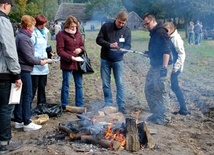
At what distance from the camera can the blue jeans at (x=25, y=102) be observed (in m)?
5.15

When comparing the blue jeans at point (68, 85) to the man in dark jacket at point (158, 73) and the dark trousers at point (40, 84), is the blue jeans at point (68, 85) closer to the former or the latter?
the dark trousers at point (40, 84)

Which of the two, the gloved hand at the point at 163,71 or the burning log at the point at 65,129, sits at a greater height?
the gloved hand at the point at 163,71

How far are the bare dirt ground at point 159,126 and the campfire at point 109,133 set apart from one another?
103mm

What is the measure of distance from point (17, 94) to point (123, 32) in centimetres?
300

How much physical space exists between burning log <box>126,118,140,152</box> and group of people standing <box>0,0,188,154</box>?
147 cm

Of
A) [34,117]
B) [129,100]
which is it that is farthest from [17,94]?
[129,100]

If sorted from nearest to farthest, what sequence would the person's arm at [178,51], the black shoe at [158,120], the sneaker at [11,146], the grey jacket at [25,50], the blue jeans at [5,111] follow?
the blue jeans at [5,111] → the sneaker at [11,146] → the grey jacket at [25,50] → the black shoe at [158,120] → the person's arm at [178,51]

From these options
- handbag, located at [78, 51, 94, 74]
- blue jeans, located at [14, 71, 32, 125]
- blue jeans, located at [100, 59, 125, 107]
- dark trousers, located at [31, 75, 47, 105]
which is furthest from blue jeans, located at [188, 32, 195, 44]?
blue jeans, located at [14, 71, 32, 125]

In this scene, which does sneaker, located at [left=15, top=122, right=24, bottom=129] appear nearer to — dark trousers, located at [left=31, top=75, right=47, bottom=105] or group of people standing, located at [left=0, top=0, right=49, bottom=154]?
group of people standing, located at [left=0, top=0, right=49, bottom=154]

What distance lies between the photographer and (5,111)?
14.4 ft

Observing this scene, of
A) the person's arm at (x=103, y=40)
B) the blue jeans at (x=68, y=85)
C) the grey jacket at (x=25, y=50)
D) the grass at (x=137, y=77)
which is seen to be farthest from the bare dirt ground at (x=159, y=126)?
the person's arm at (x=103, y=40)

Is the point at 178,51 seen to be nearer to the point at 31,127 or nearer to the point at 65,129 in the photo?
the point at 65,129

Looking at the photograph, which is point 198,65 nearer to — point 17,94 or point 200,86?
point 200,86

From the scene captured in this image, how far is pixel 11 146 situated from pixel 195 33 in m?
22.3
